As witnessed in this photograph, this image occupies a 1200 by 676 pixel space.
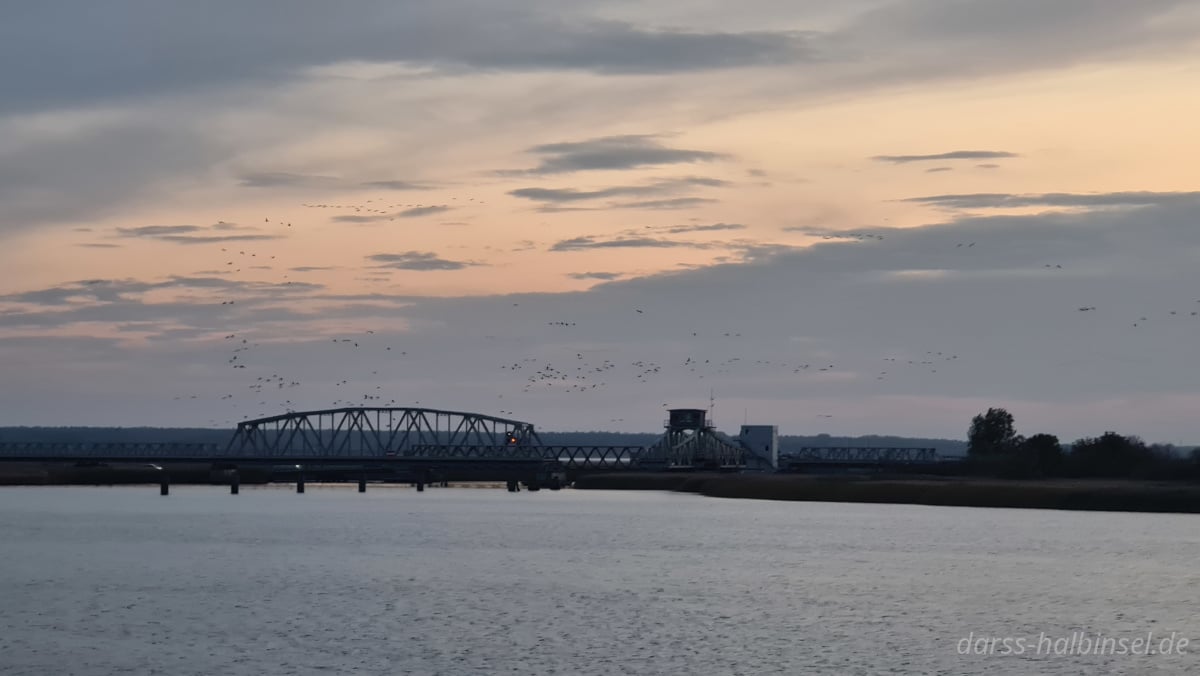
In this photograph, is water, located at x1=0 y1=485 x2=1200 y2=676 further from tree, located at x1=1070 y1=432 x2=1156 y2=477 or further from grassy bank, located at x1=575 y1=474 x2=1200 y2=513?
tree, located at x1=1070 y1=432 x2=1156 y2=477

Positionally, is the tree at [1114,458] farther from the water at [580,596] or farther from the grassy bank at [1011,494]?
the water at [580,596]

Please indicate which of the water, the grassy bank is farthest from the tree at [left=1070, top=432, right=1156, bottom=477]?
the water

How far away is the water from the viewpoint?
2037 inches

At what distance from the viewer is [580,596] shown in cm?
7125

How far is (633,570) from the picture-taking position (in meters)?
84.7

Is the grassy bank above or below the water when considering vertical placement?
above

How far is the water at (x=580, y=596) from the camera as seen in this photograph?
5175 centimetres

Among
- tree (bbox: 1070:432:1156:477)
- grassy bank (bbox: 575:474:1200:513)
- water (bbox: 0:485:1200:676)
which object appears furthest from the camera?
tree (bbox: 1070:432:1156:477)

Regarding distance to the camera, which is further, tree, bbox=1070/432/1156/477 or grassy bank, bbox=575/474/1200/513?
tree, bbox=1070/432/1156/477

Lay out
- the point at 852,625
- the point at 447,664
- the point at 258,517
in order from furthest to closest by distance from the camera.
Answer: the point at 258,517 → the point at 852,625 → the point at 447,664

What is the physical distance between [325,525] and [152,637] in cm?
7468

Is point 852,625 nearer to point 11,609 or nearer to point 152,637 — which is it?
point 152,637

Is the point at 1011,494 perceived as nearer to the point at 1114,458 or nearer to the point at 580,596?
the point at 1114,458

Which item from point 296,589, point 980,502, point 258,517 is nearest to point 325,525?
point 258,517
